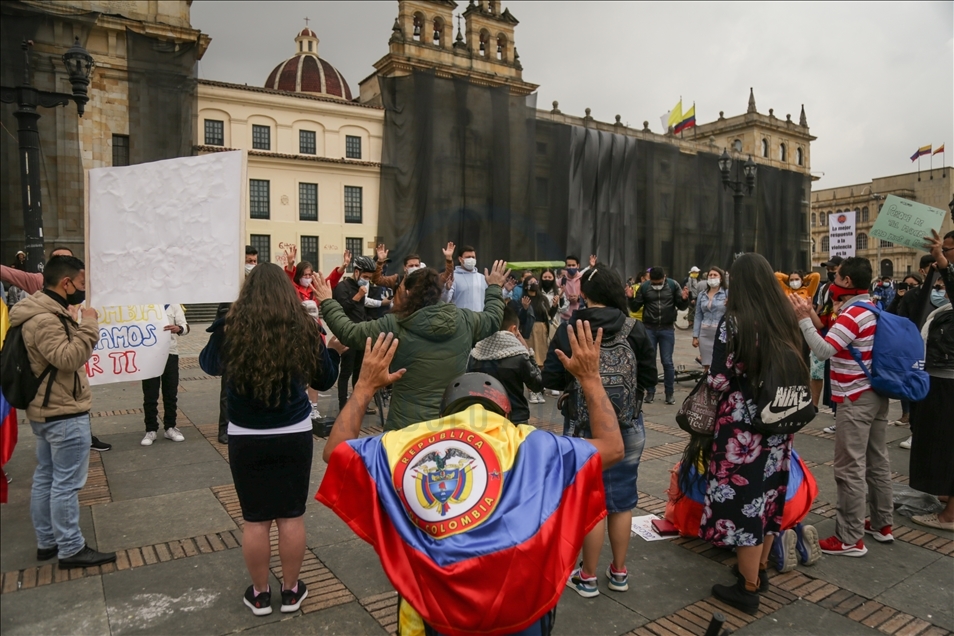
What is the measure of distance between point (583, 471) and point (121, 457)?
5.67 metres

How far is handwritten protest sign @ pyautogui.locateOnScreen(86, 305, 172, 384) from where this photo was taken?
6250mm

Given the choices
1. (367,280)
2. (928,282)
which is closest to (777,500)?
(928,282)

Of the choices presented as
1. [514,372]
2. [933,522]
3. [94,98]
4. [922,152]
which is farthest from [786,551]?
[922,152]

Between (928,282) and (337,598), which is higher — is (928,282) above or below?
above

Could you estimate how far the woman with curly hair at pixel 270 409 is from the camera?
304 centimetres

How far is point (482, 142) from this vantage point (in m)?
33.8

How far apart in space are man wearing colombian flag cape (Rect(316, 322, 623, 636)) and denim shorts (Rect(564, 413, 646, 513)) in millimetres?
1708

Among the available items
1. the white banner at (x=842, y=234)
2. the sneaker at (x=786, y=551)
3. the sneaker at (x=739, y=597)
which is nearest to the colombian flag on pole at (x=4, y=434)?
the sneaker at (x=739, y=597)

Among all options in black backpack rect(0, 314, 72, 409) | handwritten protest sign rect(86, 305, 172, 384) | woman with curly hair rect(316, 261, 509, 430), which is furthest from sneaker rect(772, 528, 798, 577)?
handwritten protest sign rect(86, 305, 172, 384)

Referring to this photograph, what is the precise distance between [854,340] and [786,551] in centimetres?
142

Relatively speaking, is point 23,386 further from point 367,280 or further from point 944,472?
point 944,472

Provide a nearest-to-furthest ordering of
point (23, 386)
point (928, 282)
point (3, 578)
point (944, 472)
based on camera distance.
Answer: point (3, 578)
point (23, 386)
point (944, 472)
point (928, 282)

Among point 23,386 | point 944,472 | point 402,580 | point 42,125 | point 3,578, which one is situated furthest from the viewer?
point 42,125

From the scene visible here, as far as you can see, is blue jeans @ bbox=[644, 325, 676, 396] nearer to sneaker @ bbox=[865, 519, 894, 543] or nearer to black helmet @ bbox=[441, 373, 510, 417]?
sneaker @ bbox=[865, 519, 894, 543]
